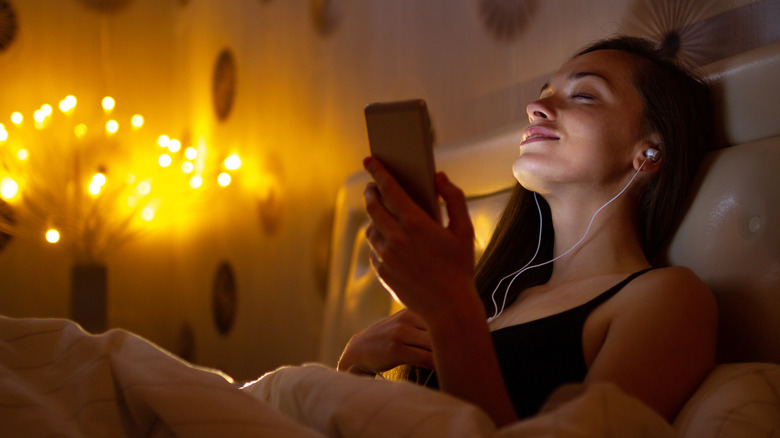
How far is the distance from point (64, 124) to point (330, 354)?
5.94 feet

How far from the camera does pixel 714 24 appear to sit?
1229 millimetres

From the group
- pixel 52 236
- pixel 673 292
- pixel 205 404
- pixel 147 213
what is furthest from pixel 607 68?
pixel 147 213

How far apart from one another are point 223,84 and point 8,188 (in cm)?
96

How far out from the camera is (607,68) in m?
1.13

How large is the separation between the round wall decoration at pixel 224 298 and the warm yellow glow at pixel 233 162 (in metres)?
0.42

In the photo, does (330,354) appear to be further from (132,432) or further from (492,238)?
(132,432)

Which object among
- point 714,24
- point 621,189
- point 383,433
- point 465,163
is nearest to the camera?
point 383,433

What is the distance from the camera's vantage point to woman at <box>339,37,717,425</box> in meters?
0.71

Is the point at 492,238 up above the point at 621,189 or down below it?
below

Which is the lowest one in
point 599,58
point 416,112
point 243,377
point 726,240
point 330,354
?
point 243,377

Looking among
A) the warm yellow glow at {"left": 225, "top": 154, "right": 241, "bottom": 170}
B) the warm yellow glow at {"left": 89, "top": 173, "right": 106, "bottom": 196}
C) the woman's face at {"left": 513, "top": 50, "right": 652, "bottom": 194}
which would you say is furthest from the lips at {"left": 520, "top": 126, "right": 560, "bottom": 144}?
the warm yellow glow at {"left": 89, "top": 173, "right": 106, "bottom": 196}

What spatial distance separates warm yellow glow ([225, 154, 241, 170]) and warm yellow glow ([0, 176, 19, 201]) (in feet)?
2.67

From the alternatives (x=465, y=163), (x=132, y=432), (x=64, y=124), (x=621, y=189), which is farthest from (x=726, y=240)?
(x=64, y=124)

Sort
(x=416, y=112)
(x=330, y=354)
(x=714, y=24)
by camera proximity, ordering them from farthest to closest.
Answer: (x=330, y=354)
(x=714, y=24)
(x=416, y=112)
